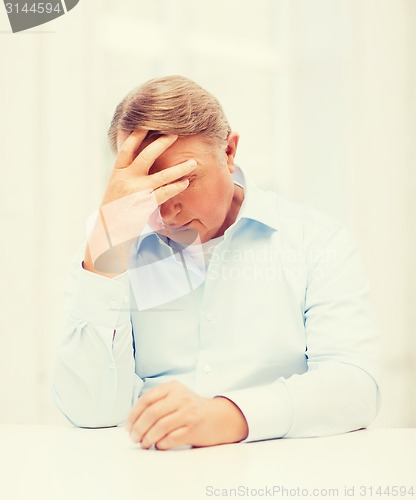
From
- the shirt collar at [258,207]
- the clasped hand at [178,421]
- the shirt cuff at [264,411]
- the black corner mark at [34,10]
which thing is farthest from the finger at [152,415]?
the black corner mark at [34,10]

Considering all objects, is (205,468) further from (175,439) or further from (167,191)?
(167,191)

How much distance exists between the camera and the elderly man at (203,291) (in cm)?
109

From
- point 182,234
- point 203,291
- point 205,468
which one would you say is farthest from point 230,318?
point 205,468

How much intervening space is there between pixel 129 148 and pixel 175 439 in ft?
1.75

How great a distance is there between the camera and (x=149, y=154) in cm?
114

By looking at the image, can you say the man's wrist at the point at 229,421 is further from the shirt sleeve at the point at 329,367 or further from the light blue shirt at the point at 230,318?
the light blue shirt at the point at 230,318

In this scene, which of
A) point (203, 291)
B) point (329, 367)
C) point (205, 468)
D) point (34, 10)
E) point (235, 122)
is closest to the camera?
point (205, 468)

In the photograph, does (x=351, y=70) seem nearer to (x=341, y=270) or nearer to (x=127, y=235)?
(x=341, y=270)

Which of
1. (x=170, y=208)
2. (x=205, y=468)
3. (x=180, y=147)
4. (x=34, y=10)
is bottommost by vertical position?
(x=205, y=468)

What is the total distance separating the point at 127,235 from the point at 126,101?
26 cm

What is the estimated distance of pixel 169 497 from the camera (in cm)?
67

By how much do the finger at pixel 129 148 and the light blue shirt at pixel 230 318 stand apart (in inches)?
8.4

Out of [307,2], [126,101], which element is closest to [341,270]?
[126,101]

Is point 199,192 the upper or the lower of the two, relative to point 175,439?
upper
